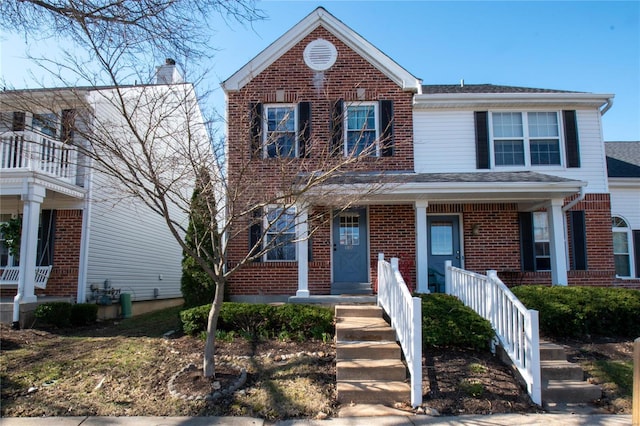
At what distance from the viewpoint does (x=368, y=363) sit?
5.88m

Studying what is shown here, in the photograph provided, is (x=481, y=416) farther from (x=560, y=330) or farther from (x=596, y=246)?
(x=596, y=246)

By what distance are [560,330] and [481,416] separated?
3.38 meters

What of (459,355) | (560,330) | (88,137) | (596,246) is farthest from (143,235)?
(596,246)

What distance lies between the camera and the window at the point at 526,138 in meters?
10.9

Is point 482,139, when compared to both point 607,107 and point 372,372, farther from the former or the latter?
point 372,372

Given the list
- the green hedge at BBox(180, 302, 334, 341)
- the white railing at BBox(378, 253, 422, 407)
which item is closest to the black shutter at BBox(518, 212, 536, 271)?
the white railing at BBox(378, 253, 422, 407)

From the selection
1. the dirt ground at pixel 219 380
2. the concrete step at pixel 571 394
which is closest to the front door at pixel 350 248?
the dirt ground at pixel 219 380

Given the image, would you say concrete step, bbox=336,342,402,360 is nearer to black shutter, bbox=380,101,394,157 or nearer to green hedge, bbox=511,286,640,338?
green hedge, bbox=511,286,640,338

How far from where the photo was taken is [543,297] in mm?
7625

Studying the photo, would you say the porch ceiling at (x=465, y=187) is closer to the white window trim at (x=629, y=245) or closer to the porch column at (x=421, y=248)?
the porch column at (x=421, y=248)

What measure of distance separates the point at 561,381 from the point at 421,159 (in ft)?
20.9

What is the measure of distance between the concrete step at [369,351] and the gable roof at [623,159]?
9.55m

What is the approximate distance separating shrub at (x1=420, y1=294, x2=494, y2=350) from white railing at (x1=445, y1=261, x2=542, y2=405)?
214 mm

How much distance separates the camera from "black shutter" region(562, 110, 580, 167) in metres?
10.7
